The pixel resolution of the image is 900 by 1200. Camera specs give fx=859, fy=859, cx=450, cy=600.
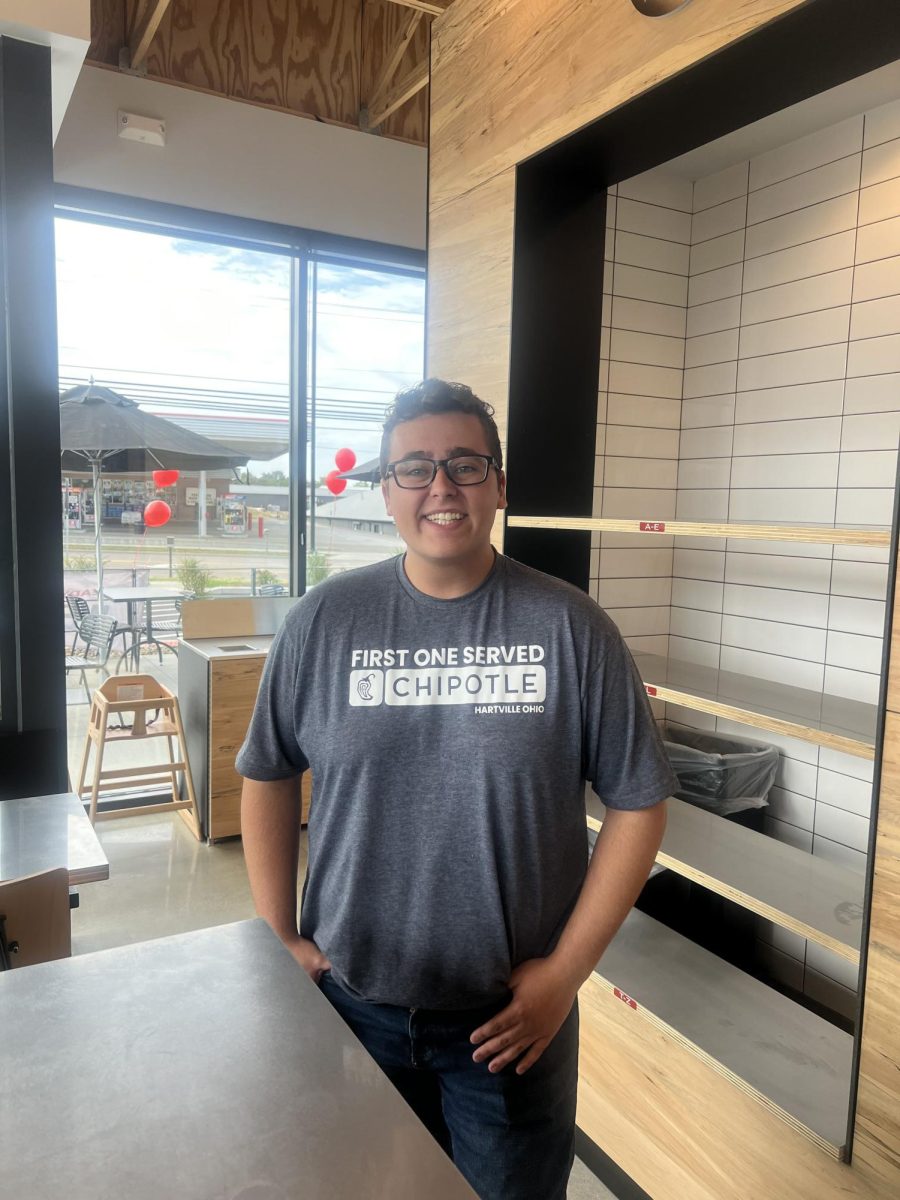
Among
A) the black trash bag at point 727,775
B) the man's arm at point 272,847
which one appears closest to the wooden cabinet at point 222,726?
the black trash bag at point 727,775

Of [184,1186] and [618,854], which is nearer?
[184,1186]

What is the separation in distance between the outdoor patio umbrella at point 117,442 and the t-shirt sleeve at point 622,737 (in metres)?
3.51

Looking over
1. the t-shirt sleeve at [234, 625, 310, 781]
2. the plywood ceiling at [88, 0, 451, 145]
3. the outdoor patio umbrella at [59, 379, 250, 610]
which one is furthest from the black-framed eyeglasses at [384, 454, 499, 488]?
the plywood ceiling at [88, 0, 451, 145]

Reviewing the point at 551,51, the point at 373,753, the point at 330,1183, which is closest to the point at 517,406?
the point at 551,51

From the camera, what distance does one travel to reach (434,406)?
1326 mm

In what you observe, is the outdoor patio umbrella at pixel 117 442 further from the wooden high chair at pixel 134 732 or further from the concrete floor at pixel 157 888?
the concrete floor at pixel 157 888

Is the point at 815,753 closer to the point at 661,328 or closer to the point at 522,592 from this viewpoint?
the point at 661,328

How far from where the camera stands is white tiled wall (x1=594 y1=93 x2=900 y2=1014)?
93.4 inches

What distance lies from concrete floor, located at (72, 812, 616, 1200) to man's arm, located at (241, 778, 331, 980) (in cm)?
170

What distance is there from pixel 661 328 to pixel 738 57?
1233 millimetres

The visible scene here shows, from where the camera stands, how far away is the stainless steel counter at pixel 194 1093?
1.92 feet

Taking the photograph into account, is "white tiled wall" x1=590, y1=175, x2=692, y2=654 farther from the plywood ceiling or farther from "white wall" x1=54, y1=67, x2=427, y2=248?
"white wall" x1=54, y1=67, x2=427, y2=248

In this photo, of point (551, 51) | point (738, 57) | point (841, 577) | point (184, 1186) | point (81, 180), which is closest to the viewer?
point (184, 1186)

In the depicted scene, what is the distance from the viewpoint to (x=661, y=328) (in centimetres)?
279
